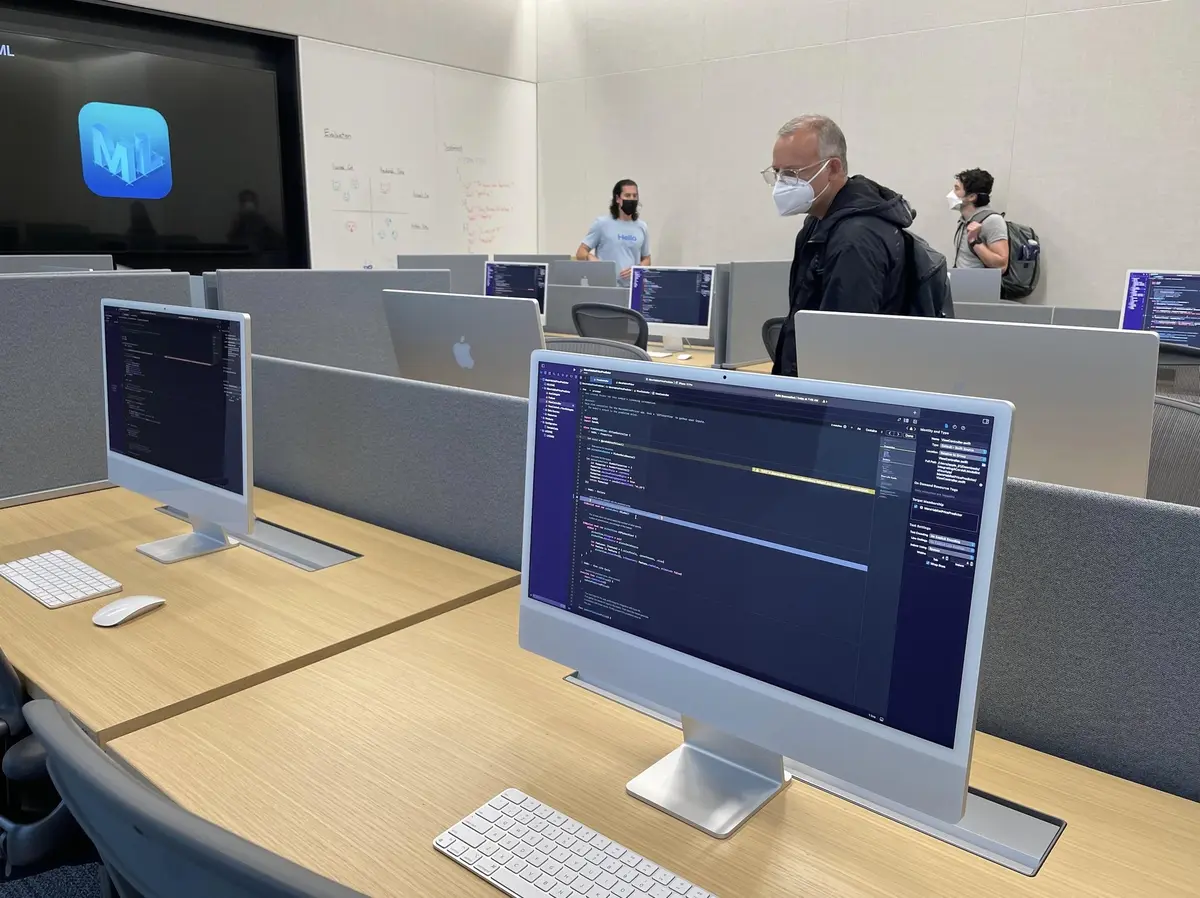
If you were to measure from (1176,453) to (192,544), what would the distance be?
1834mm

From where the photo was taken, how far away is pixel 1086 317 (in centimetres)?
350

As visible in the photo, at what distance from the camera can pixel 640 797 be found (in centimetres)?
95

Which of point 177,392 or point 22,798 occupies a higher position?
point 177,392

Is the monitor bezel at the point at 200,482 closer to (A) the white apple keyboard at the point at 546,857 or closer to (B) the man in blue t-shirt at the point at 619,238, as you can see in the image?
(A) the white apple keyboard at the point at 546,857

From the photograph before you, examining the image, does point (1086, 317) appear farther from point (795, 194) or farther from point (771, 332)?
point (795, 194)

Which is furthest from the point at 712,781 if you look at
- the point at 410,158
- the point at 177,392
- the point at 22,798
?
the point at 410,158

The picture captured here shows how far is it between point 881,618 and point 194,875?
0.57 metres

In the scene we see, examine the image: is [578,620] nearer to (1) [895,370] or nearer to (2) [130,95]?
(1) [895,370]

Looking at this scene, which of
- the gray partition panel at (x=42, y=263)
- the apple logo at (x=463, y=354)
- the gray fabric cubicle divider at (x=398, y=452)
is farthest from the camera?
the gray partition panel at (x=42, y=263)

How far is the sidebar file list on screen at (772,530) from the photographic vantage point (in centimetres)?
73

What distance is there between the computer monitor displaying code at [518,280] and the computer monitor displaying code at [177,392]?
2.77m

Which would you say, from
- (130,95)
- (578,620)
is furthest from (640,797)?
(130,95)

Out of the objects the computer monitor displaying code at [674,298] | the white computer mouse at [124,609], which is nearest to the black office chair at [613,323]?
the computer monitor displaying code at [674,298]

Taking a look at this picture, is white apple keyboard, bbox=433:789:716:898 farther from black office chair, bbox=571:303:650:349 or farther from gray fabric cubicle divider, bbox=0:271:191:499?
black office chair, bbox=571:303:650:349
